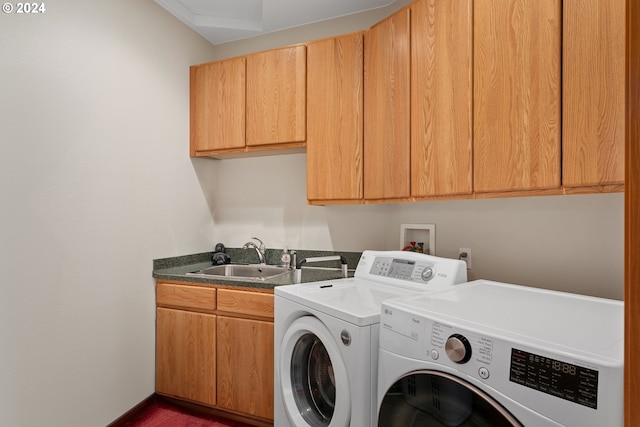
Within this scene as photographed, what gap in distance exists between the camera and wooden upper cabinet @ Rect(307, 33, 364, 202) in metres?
1.97

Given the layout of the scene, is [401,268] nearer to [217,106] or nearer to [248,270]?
[248,270]

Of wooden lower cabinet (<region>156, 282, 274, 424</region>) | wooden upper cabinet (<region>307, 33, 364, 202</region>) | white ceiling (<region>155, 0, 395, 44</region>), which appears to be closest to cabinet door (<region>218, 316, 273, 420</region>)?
wooden lower cabinet (<region>156, 282, 274, 424</region>)

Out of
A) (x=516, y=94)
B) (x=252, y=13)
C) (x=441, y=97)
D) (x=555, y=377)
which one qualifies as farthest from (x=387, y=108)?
(x=555, y=377)

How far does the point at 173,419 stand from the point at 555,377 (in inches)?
83.8

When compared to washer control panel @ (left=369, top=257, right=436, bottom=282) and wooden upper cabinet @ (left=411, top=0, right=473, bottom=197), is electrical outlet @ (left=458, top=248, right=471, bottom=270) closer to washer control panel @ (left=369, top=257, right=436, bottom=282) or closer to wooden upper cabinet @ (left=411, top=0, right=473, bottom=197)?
washer control panel @ (left=369, top=257, right=436, bottom=282)

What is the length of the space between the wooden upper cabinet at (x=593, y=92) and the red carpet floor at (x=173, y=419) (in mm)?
2181

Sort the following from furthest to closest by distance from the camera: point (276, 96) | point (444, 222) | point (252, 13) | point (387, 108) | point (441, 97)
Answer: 1. point (252, 13)
2. point (276, 96)
3. point (444, 222)
4. point (387, 108)
5. point (441, 97)

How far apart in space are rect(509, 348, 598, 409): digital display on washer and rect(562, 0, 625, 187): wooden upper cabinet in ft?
2.60

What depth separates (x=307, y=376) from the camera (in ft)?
5.23

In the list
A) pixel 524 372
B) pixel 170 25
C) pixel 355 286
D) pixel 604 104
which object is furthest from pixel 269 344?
pixel 170 25

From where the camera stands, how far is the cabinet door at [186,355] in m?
2.01

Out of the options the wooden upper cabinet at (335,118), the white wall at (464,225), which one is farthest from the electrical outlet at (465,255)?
the wooden upper cabinet at (335,118)

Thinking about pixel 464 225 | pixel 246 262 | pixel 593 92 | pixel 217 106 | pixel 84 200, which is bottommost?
pixel 246 262

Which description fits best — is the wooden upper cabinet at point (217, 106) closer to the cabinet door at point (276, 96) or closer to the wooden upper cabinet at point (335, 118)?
the cabinet door at point (276, 96)
